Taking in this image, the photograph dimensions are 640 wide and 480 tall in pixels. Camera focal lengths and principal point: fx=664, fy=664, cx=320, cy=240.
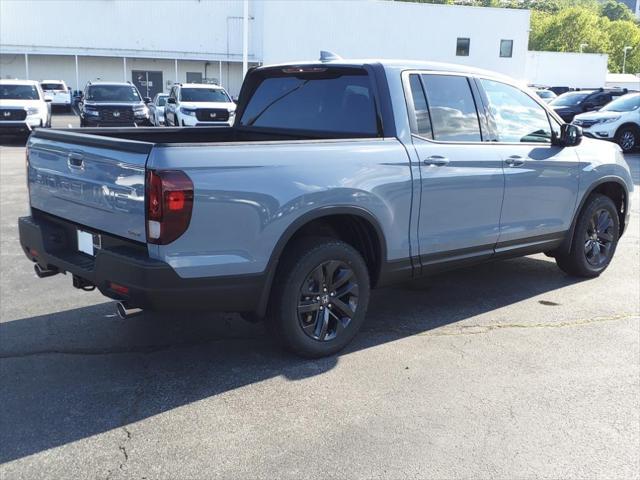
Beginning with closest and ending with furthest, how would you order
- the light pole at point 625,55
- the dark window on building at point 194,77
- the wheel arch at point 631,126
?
the wheel arch at point 631,126 < the dark window on building at point 194,77 < the light pole at point 625,55

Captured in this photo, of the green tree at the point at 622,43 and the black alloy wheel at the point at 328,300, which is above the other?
the green tree at the point at 622,43

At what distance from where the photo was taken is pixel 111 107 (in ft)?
71.4

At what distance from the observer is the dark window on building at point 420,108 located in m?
4.73

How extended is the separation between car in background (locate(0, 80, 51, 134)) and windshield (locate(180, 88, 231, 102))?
415 cm

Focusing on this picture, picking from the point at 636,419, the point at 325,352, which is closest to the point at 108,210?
the point at 325,352

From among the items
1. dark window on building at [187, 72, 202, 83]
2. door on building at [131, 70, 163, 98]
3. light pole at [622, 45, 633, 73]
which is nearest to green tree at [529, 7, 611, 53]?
light pole at [622, 45, 633, 73]

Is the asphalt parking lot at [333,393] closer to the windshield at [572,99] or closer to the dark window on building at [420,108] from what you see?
the dark window on building at [420,108]

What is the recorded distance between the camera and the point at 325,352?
438 centimetres

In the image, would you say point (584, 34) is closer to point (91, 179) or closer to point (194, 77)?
point (194, 77)

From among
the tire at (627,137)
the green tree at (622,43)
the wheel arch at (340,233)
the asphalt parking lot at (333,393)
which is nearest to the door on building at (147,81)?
the tire at (627,137)

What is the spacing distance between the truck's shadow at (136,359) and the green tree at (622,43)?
4431 inches

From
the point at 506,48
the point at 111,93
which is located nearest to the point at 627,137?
the point at 111,93

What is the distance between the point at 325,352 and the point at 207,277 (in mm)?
1097

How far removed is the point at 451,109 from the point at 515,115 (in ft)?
2.78
